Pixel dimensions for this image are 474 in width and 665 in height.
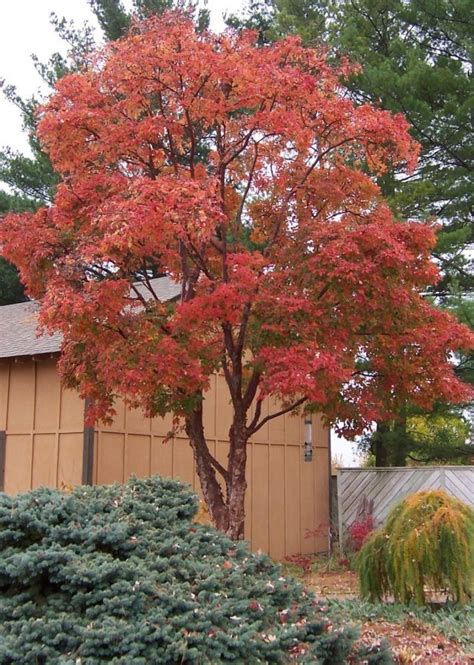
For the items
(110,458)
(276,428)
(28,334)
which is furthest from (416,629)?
(28,334)

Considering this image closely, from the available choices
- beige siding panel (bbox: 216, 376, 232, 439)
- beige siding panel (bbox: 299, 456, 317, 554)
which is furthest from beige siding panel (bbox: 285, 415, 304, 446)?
beige siding panel (bbox: 216, 376, 232, 439)

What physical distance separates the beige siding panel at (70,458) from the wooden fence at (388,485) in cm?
509

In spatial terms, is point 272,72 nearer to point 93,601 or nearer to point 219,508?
point 219,508

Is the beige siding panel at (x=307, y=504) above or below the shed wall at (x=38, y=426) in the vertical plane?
below

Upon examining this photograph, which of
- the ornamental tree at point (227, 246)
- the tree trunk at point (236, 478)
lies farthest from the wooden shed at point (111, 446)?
the ornamental tree at point (227, 246)

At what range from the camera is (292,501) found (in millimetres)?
14148

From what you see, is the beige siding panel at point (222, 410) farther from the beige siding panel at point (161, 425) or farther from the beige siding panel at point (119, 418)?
the beige siding panel at point (119, 418)

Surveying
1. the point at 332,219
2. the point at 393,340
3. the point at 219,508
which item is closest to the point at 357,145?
the point at 332,219

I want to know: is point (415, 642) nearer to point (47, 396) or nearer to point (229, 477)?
point (229, 477)

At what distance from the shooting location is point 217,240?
8578 millimetres

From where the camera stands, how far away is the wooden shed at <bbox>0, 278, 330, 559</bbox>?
36.1 ft

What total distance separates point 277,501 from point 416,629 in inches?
297

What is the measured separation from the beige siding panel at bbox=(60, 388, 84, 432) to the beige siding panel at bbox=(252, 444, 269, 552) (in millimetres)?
3540

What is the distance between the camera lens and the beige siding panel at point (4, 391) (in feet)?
39.4
